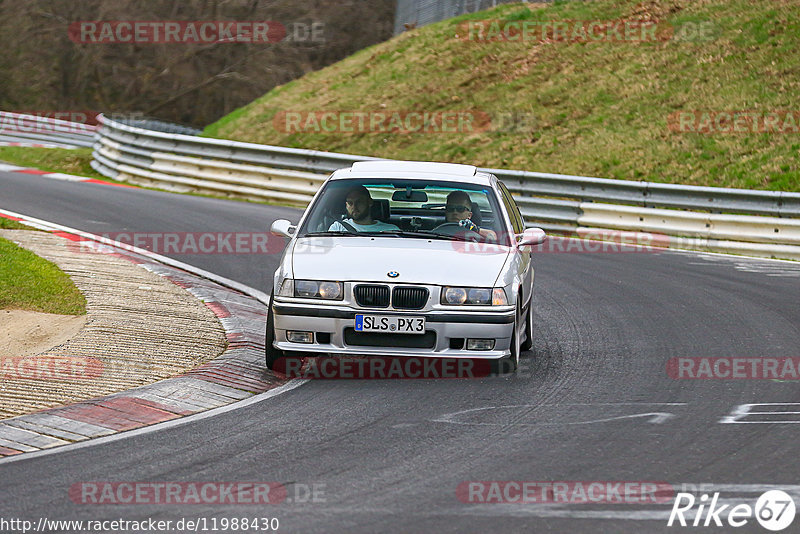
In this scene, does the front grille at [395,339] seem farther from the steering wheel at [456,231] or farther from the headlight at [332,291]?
the steering wheel at [456,231]

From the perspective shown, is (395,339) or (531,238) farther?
(531,238)

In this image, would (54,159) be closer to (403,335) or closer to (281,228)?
(281,228)

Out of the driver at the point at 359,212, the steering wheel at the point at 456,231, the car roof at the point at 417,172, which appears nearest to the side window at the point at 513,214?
the car roof at the point at 417,172

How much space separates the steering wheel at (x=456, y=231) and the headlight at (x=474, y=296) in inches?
36.6

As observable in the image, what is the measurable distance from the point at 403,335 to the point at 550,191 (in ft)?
37.5

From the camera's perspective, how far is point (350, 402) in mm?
7477

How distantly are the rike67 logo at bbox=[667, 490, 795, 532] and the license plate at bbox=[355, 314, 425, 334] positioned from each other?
2.84 m

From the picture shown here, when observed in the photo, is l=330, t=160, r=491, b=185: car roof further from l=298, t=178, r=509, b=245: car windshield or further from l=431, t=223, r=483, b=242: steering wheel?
l=431, t=223, r=483, b=242: steering wheel

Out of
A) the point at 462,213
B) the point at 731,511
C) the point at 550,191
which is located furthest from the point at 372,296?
the point at 550,191

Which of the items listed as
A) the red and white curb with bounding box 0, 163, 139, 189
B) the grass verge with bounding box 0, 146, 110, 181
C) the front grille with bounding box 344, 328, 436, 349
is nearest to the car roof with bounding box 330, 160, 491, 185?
the front grille with bounding box 344, 328, 436, 349

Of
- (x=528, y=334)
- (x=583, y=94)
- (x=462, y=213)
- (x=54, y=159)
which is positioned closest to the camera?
(x=462, y=213)

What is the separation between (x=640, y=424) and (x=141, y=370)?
3.62 meters

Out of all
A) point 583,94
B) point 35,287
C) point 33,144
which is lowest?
point 35,287

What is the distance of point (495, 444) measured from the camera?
6461mm
